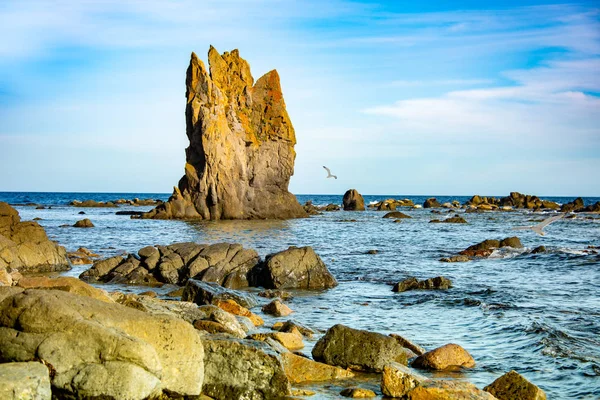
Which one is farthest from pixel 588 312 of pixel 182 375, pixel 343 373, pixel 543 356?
pixel 182 375

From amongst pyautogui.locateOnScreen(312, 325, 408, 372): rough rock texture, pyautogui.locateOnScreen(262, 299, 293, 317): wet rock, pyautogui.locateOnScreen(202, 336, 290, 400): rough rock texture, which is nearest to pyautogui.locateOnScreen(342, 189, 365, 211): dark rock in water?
pyautogui.locateOnScreen(262, 299, 293, 317): wet rock

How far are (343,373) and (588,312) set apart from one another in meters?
8.48

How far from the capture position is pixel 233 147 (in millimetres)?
65062

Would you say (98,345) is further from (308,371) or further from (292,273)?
(292,273)

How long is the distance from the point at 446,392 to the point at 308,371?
245 cm

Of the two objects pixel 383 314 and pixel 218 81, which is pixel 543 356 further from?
pixel 218 81

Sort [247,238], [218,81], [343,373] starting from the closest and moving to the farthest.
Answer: [343,373] → [247,238] → [218,81]

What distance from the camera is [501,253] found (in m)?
30.2

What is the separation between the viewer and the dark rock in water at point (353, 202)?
95.8 meters

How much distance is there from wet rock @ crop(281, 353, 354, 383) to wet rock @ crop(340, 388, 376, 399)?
33.0 inches

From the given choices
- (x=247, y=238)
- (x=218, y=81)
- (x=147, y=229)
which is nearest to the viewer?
(x=247, y=238)

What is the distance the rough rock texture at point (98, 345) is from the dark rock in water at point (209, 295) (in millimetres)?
7812

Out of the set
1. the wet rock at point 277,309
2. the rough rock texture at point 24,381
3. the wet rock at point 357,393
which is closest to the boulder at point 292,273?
the wet rock at point 277,309

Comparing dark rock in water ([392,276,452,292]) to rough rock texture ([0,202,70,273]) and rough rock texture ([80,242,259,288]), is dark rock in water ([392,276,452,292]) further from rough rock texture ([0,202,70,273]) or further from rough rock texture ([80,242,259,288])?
rough rock texture ([0,202,70,273])
